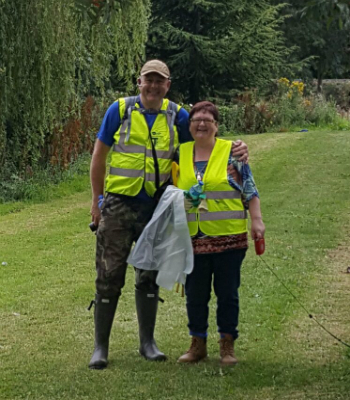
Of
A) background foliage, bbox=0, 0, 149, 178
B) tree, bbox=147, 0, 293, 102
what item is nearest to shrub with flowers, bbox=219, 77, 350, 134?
tree, bbox=147, 0, 293, 102

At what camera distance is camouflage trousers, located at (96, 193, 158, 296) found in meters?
5.51

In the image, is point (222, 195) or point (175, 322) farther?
point (175, 322)

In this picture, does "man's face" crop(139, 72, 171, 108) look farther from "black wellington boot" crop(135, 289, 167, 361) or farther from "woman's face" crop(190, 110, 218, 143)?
"black wellington boot" crop(135, 289, 167, 361)

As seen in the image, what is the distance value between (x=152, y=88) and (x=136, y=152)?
1.41 feet

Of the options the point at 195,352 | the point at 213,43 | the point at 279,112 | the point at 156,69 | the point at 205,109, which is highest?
the point at 156,69

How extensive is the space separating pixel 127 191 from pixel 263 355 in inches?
60.2

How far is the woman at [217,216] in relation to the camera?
17.5ft

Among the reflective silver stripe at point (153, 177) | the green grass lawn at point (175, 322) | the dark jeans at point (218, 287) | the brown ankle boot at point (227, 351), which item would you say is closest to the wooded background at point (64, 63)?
the reflective silver stripe at point (153, 177)

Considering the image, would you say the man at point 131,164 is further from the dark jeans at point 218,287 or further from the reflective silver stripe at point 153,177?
the dark jeans at point 218,287

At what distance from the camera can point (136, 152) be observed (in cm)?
545

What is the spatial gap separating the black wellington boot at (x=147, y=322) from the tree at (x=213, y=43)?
19975 millimetres

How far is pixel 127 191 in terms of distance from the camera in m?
5.46

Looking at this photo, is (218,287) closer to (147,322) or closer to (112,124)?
(147,322)

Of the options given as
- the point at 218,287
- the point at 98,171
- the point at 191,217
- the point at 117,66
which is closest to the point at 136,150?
the point at 98,171
